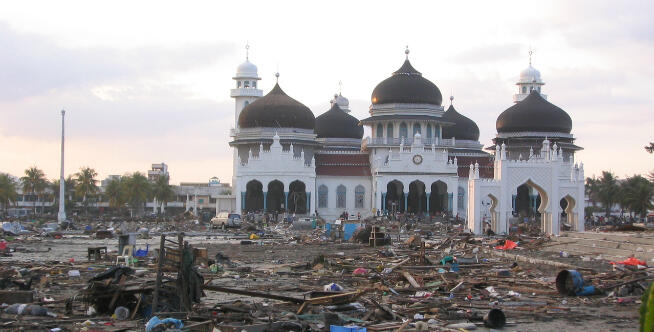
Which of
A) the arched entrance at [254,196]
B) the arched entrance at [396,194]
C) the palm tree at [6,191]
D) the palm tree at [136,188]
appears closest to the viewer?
the arched entrance at [254,196]

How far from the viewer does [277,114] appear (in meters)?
67.6

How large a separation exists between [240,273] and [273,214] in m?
40.8

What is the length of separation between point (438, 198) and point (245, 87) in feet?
69.1

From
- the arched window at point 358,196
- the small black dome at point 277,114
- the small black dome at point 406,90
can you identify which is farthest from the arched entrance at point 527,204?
the small black dome at point 277,114

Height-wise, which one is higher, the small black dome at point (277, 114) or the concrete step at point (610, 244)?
the small black dome at point (277, 114)

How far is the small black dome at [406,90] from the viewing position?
68.9 meters

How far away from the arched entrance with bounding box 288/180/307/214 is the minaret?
46.0ft

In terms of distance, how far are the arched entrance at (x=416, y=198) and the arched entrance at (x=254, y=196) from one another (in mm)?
11031

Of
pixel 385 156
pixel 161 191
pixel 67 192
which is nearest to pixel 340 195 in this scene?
pixel 385 156

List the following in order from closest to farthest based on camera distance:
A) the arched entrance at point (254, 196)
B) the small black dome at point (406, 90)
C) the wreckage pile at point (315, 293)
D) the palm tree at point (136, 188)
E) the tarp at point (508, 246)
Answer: the wreckage pile at point (315, 293), the tarp at point (508, 246), the arched entrance at point (254, 196), the small black dome at point (406, 90), the palm tree at point (136, 188)

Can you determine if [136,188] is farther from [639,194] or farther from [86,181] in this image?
[639,194]

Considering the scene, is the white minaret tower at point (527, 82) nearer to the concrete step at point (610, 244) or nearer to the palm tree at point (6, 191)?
the palm tree at point (6, 191)

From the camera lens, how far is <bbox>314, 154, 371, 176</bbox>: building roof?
67688 millimetres

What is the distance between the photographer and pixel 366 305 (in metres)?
15.7
